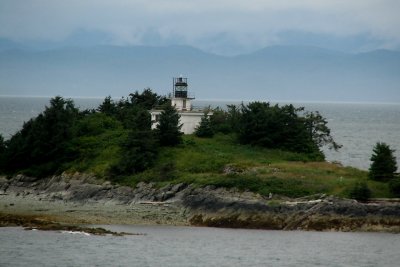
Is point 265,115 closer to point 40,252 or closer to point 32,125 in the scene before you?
point 32,125

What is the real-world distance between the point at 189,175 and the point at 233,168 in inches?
117

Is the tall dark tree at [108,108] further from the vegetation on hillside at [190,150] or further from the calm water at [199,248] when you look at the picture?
the calm water at [199,248]

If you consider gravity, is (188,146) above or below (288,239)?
above

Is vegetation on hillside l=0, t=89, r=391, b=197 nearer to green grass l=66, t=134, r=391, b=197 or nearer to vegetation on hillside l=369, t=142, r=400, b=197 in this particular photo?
Result: green grass l=66, t=134, r=391, b=197

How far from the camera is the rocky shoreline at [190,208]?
54688mm

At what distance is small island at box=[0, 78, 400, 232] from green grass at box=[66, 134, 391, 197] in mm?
76

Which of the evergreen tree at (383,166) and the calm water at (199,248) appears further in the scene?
the evergreen tree at (383,166)

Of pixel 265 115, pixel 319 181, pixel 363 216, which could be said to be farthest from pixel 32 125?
pixel 363 216

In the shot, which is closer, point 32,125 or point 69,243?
point 69,243

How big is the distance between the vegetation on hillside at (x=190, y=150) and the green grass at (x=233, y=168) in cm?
6

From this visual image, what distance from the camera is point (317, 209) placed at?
55.3 meters

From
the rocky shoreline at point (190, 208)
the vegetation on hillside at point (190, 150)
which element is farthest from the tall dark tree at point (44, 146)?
the rocky shoreline at point (190, 208)

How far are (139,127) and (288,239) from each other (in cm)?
2054

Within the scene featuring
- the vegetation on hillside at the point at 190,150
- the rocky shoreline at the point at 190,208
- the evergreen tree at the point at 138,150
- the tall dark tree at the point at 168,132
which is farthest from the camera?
the tall dark tree at the point at 168,132
